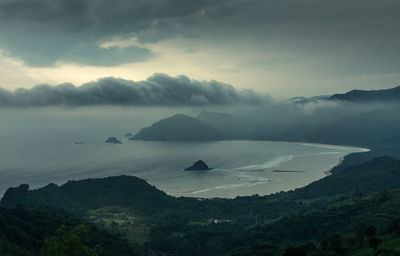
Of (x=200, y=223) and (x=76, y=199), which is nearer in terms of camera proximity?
(x=200, y=223)

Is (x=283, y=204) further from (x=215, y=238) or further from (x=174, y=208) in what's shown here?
(x=215, y=238)

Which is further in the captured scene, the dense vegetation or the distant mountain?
the distant mountain

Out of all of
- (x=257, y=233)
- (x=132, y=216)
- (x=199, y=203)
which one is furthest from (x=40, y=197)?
(x=257, y=233)

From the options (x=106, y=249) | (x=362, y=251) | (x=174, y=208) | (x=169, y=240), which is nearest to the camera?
(x=362, y=251)

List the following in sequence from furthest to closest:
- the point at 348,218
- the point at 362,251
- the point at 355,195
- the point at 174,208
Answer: the point at 174,208, the point at 355,195, the point at 348,218, the point at 362,251

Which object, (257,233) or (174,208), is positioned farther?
(174,208)

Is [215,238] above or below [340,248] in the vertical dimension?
below

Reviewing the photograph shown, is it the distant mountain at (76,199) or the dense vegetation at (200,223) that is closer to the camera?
the dense vegetation at (200,223)

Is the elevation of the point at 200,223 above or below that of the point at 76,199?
below
